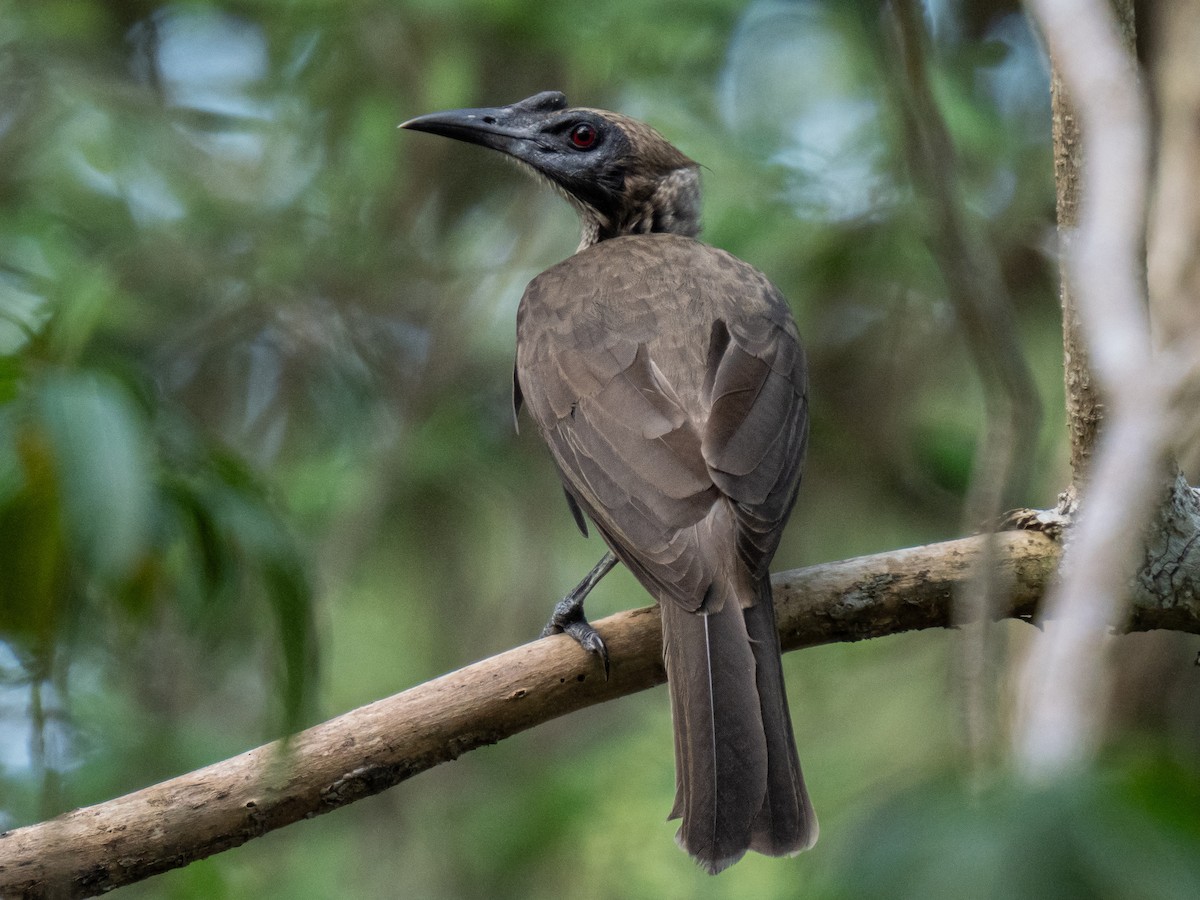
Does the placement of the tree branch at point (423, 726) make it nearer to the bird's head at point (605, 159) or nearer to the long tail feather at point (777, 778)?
the long tail feather at point (777, 778)

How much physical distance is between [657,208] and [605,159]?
0.88 feet

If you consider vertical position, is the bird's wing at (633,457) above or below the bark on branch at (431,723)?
above

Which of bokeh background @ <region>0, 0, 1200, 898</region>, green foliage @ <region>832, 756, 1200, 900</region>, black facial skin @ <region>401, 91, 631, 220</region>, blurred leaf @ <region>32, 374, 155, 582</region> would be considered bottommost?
bokeh background @ <region>0, 0, 1200, 898</region>

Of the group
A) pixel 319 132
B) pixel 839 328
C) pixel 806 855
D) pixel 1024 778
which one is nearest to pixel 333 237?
pixel 319 132

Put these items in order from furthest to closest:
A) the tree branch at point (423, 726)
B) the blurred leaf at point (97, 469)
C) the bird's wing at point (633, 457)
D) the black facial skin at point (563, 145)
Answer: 1. the black facial skin at point (563, 145)
2. the bird's wing at point (633, 457)
3. the tree branch at point (423, 726)
4. the blurred leaf at point (97, 469)

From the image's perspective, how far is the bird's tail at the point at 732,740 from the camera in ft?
9.82

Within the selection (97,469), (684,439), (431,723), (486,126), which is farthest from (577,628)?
(486,126)

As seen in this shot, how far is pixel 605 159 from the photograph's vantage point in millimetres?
5105

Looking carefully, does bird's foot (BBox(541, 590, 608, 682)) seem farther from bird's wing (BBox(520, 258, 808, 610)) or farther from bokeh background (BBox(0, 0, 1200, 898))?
bokeh background (BBox(0, 0, 1200, 898))

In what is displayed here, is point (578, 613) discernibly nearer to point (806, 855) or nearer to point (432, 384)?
point (806, 855)

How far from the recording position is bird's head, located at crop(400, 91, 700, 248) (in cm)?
511

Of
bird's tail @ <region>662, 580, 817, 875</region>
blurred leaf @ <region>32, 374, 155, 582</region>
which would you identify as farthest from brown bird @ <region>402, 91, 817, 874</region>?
blurred leaf @ <region>32, 374, 155, 582</region>

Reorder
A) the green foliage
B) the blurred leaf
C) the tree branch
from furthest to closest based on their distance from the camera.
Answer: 1. the tree branch
2. the blurred leaf
3. the green foliage

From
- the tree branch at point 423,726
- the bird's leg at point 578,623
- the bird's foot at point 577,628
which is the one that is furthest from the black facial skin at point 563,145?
the tree branch at point 423,726
